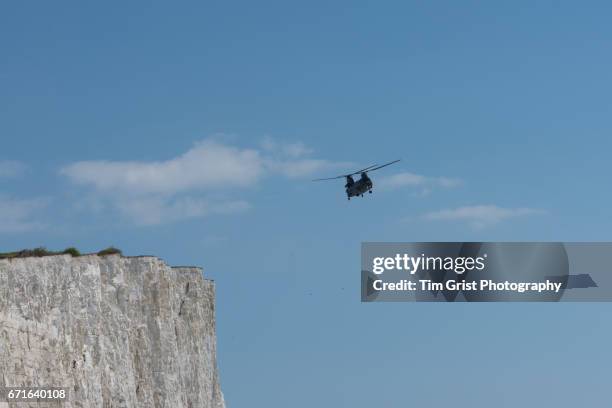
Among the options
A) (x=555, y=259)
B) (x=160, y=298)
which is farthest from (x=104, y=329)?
(x=555, y=259)

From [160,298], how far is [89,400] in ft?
51.0

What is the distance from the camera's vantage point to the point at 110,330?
232 ft

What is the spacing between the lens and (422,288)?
6112 centimetres

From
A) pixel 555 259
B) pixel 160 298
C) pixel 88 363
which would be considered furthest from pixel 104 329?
pixel 555 259

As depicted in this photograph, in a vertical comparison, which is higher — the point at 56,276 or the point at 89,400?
the point at 56,276

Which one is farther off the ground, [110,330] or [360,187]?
[360,187]

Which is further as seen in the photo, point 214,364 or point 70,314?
point 214,364

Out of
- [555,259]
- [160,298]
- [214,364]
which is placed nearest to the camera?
[555,259]

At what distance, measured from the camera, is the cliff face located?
193ft

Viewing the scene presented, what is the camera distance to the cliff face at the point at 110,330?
5881 cm

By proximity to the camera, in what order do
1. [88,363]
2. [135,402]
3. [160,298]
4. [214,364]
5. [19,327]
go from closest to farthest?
[19,327] < [88,363] < [135,402] < [160,298] < [214,364]

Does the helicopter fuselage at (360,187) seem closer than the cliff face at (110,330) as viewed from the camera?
No

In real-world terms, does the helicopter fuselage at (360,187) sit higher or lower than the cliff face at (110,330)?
higher

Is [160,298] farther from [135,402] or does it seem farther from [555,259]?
[555,259]
